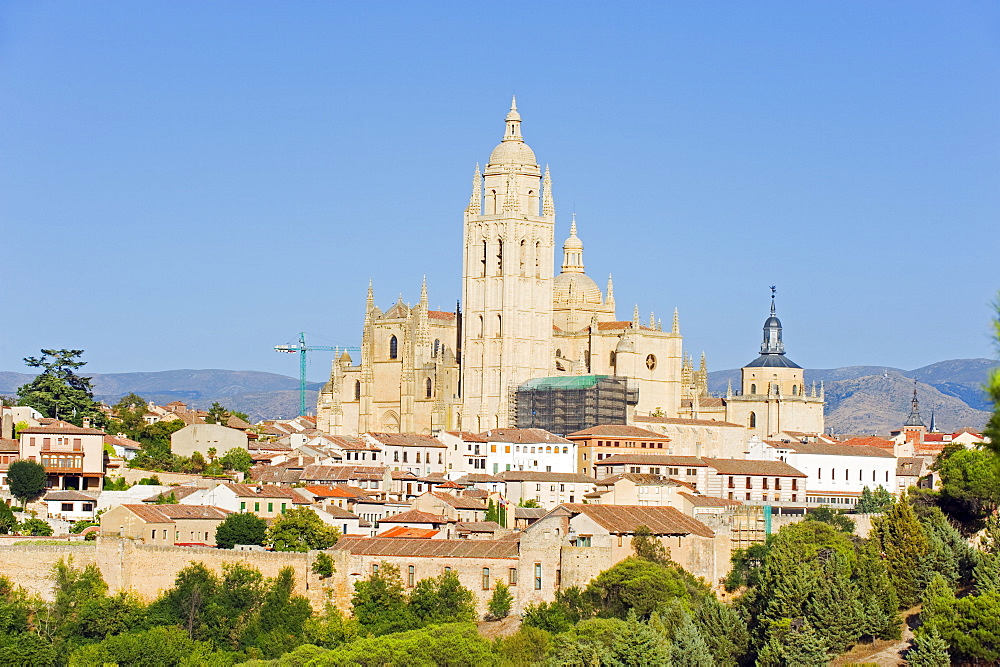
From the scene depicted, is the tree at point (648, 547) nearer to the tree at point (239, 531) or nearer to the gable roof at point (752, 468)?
the tree at point (239, 531)

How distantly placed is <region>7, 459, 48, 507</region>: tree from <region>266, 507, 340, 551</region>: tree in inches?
332

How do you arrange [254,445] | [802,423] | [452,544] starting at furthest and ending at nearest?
[802,423], [254,445], [452,544]

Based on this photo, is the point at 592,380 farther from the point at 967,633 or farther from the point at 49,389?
the point at 967,633

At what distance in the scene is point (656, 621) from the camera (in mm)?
45938

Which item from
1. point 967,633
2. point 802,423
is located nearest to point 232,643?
point 967,633

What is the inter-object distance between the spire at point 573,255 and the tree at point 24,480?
1608 inches

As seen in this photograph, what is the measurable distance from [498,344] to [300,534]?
31.7m

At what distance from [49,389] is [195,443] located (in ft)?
20.7

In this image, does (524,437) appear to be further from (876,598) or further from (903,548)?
(876,598)

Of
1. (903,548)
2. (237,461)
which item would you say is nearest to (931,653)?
(903,548)

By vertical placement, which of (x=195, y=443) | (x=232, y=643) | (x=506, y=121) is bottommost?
(x=232, y=643)

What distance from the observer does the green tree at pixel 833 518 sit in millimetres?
60562

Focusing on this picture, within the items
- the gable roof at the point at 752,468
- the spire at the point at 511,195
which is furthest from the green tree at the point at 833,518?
the spire at the point at 511,195

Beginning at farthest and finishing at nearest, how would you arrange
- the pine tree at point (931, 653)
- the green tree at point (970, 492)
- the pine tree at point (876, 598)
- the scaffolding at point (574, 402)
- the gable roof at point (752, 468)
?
the scaffolding at point (574, 402) → the gable roof at point (752, 468) → the green tree at point (970, 492) → the pine tree at point (876, 598) → the pine tree at point (931, 653)
